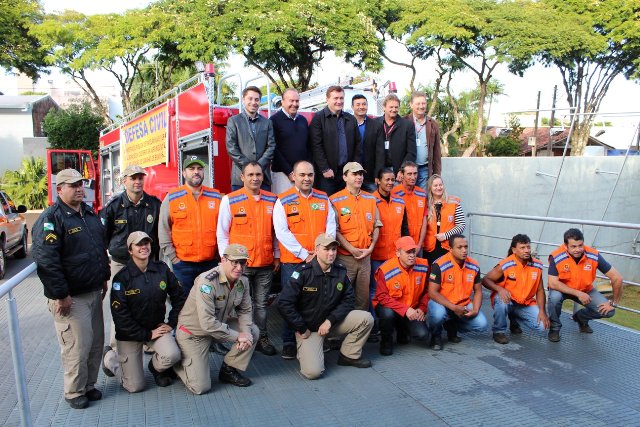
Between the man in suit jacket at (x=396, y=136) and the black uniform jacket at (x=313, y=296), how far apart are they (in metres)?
1.83

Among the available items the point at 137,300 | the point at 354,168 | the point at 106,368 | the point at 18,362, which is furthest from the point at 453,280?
the point at 18,362

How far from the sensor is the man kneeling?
4.48 meters

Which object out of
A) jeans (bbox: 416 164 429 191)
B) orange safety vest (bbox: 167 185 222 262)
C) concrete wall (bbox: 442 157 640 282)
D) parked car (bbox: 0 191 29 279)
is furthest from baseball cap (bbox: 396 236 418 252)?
parked car (bbox: 0 191 29 279)

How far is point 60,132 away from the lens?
87.7 ft

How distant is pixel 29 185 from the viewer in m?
23.9

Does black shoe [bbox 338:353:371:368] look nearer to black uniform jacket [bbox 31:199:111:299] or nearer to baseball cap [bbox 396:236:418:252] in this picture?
baseball cap [bbox 396:236:418:252]

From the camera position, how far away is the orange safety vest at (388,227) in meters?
5.43

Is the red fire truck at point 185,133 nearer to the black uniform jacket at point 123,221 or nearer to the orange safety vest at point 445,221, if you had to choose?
the black uniform jacket at point 123,221

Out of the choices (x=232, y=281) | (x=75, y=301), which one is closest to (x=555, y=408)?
(x=232, y=281)

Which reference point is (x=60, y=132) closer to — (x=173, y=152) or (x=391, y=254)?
(x=173, y=152)

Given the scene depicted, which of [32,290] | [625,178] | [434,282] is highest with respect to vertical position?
[625,178]

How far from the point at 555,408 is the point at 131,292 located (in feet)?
10.6

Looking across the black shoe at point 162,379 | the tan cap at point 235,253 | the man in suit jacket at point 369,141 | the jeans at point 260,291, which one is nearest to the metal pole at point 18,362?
the black shoe at point 162,379

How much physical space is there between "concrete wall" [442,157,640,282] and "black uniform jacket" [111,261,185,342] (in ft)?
26.0
